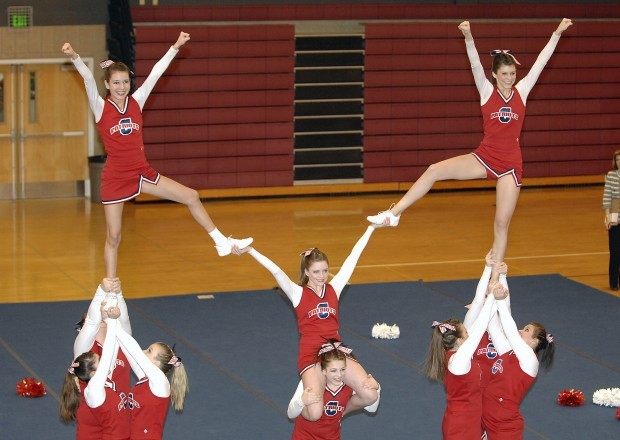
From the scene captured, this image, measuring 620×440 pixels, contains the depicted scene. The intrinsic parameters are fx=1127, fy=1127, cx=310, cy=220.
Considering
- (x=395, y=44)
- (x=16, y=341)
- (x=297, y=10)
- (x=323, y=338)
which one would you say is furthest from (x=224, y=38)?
(x=323, y=338)

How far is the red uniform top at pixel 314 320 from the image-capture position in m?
6.86

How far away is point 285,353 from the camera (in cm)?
1012

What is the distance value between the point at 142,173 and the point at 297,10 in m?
10.5

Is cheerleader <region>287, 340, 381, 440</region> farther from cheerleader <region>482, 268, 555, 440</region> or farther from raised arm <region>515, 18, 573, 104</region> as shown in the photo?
raised arm <region>515, 18, 573, 104</region>

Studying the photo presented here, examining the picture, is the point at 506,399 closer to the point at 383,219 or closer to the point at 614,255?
the point at 383,219

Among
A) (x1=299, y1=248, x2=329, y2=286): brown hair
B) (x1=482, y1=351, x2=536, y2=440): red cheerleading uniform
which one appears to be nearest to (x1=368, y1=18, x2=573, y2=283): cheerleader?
(x1=299, y1=248, x2=329, y2=286): brown hair

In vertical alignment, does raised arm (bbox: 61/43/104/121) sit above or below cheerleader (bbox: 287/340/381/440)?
above

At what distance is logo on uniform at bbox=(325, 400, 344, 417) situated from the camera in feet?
21.6

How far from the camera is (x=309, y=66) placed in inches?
702

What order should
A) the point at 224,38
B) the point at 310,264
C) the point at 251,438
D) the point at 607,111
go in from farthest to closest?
the point at 607,111, the point at 224,38, the point at 251,438, the point at 310,264

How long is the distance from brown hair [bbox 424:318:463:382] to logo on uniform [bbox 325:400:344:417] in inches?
24.5

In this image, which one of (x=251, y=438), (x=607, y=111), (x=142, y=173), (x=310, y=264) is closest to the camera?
(x=310, y=264)

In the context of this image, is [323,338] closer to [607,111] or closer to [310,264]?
[310,264]

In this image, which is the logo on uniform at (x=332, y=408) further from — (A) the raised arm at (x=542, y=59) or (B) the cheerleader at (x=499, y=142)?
(A) the raised arm at (x=542, y=59)
